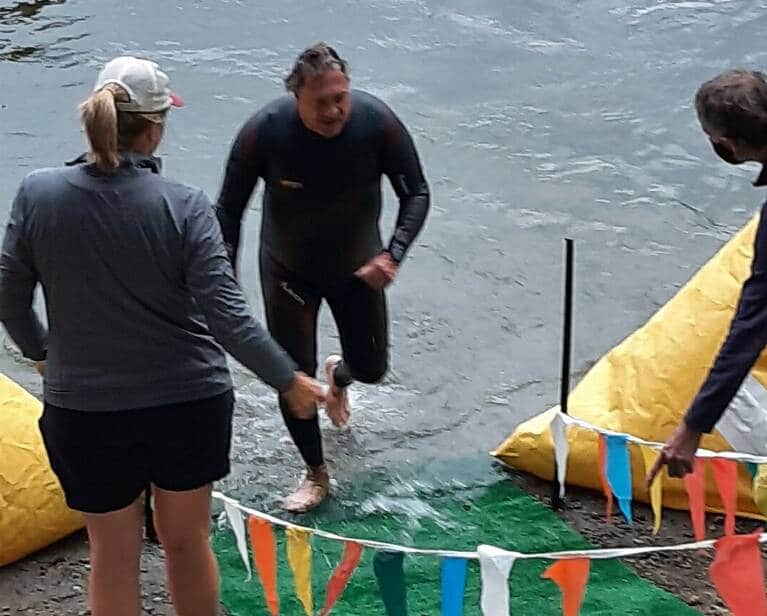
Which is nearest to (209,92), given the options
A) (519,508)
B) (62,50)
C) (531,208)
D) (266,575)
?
(62,50)

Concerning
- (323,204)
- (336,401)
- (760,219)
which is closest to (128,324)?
(323,204)

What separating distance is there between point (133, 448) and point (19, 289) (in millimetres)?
438

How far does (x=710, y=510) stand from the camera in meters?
4.26

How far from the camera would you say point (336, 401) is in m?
4.80

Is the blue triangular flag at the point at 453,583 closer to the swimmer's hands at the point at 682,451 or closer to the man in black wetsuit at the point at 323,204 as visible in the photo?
the swimmer's hands at the point at 682,451

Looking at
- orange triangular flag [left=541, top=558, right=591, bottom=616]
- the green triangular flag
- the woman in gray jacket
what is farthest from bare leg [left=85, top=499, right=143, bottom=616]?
orange triangular flag [left=541, top=558, right=591, bottom=616]

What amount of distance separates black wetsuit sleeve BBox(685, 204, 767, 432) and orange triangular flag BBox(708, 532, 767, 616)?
266mm

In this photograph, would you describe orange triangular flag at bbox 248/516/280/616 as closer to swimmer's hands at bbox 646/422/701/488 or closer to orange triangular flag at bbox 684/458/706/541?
swimmer's hands at bbox 646/422/701/488

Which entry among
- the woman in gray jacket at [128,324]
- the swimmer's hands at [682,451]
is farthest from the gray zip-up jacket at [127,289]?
the swimmer's hands at [682,451]

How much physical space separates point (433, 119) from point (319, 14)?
281cm

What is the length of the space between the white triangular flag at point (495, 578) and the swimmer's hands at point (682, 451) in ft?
1.41

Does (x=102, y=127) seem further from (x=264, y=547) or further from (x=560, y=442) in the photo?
(x=560, y=442)

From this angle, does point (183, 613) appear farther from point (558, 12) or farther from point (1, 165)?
point (558, 12)

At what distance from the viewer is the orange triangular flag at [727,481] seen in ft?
12.2
